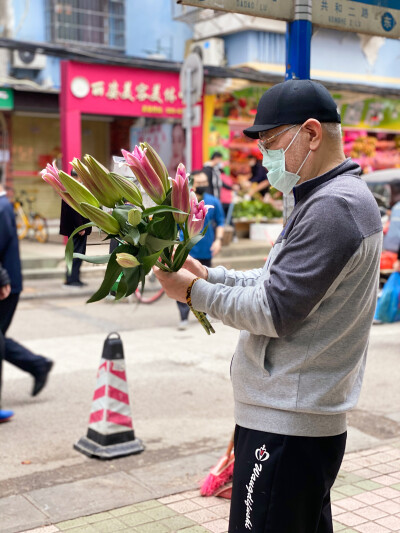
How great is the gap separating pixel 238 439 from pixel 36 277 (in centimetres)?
1154

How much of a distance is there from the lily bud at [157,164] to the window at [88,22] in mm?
17541

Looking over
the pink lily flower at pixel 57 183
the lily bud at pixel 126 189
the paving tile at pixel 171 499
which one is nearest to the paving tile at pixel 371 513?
the paving tile at pixel 171 499

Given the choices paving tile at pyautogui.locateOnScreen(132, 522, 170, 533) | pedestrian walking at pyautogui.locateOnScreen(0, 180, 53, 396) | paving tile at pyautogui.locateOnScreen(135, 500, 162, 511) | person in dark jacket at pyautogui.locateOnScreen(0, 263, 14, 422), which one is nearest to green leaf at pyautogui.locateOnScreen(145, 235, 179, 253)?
paving tile at pyautogui.locateOnScreen(132, 522, 170, 533)

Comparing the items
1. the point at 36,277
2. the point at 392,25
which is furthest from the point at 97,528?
the point at 36,277

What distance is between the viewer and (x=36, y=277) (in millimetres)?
13500

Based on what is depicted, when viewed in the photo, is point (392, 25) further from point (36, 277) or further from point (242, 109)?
point (242, 109)

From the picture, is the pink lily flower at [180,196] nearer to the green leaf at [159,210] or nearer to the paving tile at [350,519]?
the green leaf at [159,210]

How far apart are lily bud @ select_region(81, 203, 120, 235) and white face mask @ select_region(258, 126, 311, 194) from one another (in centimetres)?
54

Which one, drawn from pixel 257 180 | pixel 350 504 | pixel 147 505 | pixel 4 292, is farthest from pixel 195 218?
pixel 257 180

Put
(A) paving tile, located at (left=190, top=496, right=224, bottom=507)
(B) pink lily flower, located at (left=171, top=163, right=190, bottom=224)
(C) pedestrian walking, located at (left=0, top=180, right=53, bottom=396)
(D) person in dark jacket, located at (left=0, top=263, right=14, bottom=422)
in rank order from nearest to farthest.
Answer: (B) pink lily flower, located at (left=171, top=163, right=190, bottom=224)
(A) paving tile, located at (left=190, top=496, right=224, bottom=507)
(D) person in dark jacket, located at (left=0, top=263, right=14, bottom=422)
(C) pedestrian walking, located at (left=0, top=180, right=53, bottom=396)

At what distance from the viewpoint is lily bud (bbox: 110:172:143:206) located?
2.38m

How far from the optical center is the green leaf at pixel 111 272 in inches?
A: 90.5

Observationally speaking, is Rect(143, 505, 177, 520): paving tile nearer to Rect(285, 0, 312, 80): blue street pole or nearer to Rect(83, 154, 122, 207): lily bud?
Rect(83, 154, 122, 207): lily bud

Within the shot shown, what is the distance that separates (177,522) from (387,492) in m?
1.26
